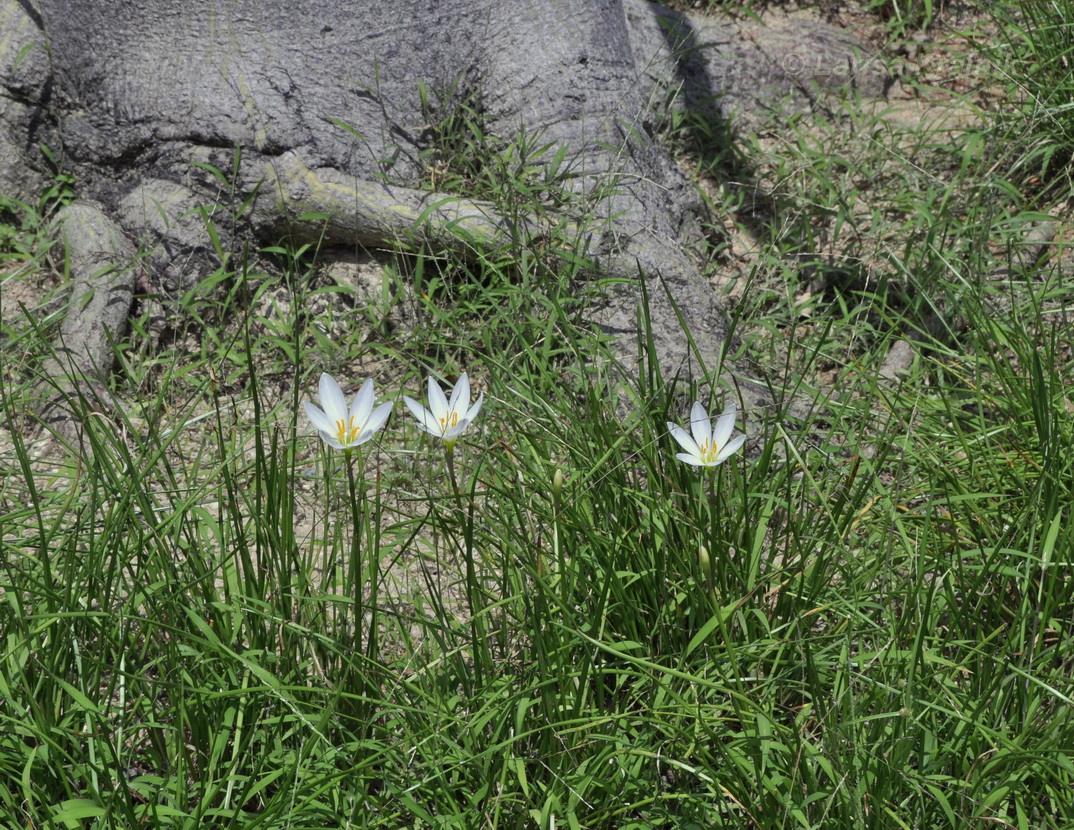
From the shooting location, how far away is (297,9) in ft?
9.83

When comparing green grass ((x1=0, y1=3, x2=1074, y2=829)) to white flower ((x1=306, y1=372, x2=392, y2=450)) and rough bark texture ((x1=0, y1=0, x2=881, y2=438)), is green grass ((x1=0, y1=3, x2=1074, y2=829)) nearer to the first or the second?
white flower ((x1=306, y1=372, x2=392, y2=450))

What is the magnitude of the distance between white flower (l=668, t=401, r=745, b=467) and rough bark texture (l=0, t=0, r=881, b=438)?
124cm

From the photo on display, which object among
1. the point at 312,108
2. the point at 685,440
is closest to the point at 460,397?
the point at 685,440

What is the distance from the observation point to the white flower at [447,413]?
1.27 m

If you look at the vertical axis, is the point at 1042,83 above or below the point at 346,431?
below

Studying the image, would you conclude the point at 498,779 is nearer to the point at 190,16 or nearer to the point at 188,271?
the point at 188,271

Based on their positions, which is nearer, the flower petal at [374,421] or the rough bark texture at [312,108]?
the flower petal at [374,421]

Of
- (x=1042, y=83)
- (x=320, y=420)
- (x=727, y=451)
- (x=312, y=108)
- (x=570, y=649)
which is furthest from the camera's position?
(x=1042, y=83)

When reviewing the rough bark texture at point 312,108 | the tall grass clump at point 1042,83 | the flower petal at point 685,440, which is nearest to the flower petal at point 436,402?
the flower petal at point 685,440

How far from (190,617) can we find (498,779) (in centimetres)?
55

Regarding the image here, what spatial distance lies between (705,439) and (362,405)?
535mm

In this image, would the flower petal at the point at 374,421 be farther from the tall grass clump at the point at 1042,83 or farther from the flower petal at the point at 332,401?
the tall grass clump at the point at 1042,83

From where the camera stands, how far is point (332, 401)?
1.30m

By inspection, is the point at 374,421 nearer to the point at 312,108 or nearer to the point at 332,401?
the point at 332,401
